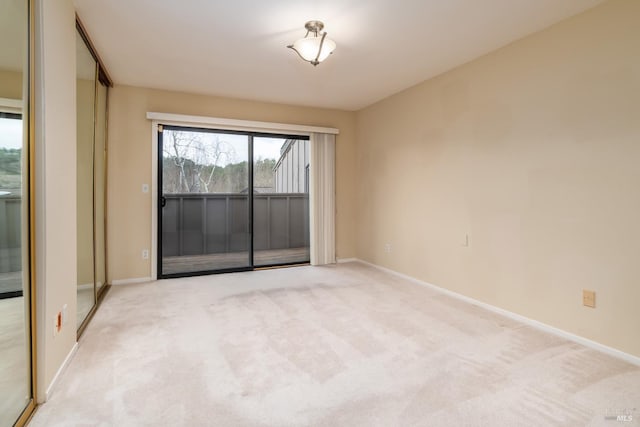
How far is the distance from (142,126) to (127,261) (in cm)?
169

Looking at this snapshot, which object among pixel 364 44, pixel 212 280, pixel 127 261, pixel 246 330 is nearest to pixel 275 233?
pixel 212 280

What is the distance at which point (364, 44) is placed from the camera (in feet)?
9.64

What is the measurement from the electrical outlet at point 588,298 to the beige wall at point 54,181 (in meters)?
3.48

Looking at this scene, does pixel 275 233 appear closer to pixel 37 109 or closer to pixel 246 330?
pixel 246 330

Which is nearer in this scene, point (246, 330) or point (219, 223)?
point (246, 330)

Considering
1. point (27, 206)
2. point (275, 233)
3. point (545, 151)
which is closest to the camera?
point (27, 206)

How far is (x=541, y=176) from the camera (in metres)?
2.68

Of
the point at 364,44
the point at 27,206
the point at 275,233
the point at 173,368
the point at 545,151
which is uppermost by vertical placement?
the point at 364,44

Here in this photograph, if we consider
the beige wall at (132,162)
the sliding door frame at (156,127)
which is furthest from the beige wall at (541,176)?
the beige wall at (132,162)

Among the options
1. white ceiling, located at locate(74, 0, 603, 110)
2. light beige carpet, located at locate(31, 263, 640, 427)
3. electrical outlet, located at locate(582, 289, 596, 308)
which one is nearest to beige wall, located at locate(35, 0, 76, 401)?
light beige carpet, located at locate(31, 263, 640, 427)

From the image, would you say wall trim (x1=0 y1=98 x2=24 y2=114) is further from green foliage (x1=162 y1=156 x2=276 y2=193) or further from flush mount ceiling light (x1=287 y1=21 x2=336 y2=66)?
green foliage (x1=162 y1=156 x2=276 y2=193)

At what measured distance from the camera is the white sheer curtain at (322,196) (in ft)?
16.5

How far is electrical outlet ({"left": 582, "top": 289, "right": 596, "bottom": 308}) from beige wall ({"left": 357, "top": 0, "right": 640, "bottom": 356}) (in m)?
0.03

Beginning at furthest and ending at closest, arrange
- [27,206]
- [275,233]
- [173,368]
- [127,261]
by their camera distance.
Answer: [275,233] < [127,261] < [173,368] < [27,206]
